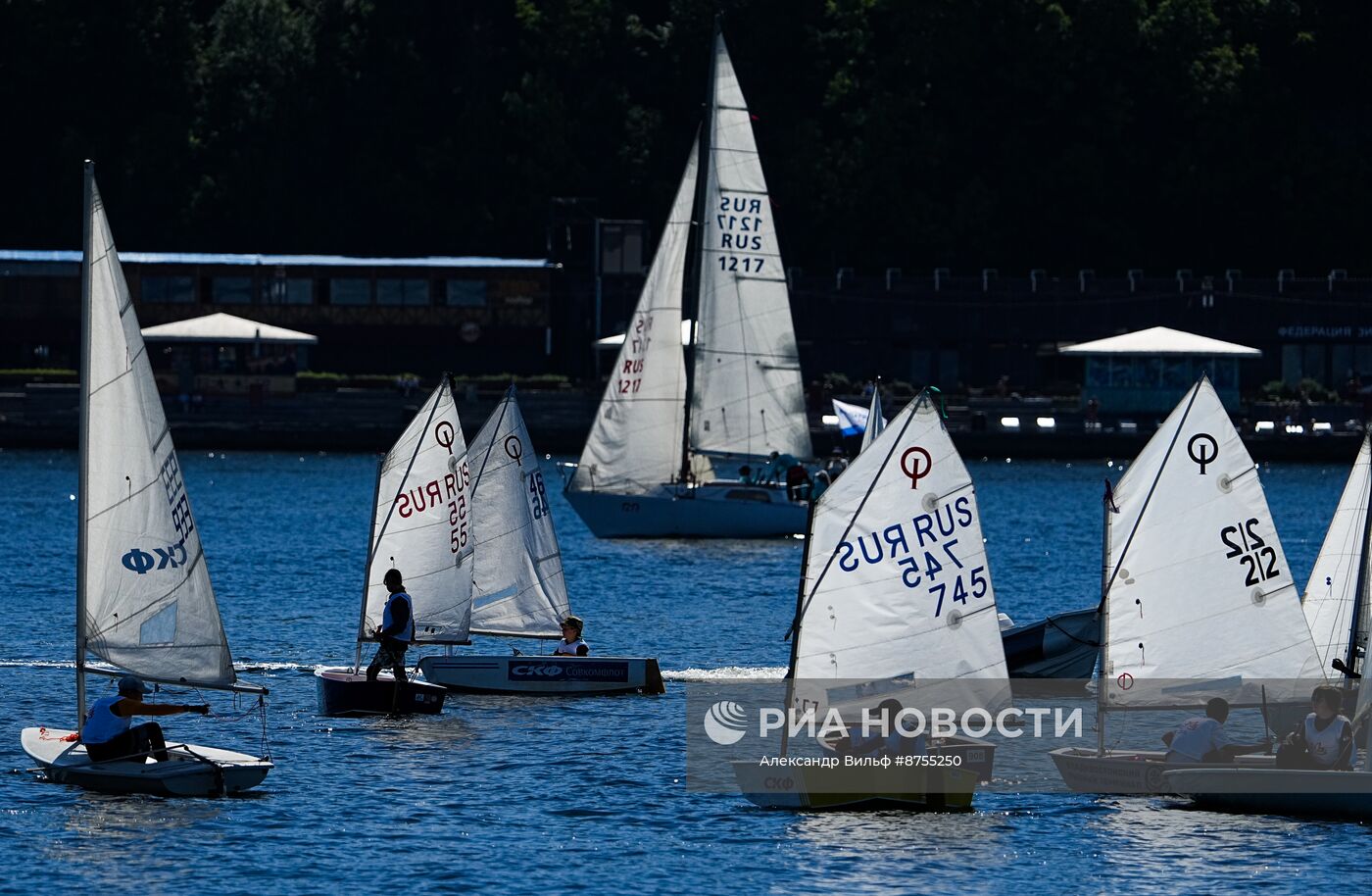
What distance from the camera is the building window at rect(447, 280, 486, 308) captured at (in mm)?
117000

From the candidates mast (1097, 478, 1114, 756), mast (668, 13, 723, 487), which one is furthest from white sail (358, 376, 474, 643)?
mast (668, 13, 723, 487)

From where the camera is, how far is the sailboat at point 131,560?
31734mm

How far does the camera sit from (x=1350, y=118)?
136 m

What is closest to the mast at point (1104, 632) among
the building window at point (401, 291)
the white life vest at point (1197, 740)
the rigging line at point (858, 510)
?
the white life vest at point (1197, 740)

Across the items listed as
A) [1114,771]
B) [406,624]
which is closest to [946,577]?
[1114,771]

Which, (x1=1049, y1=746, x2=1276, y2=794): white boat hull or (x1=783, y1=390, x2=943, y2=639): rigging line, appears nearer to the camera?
(x1=783, y1=390, x2=943, y2=639): rigging line

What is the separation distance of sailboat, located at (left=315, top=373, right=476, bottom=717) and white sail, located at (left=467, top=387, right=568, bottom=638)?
1.56 m

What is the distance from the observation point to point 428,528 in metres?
40.4

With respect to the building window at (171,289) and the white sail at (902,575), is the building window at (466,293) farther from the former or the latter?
the white sail at (902,575)

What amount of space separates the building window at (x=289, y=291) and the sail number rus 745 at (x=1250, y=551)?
86.6 metres

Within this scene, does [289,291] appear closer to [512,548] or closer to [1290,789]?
[512,548]

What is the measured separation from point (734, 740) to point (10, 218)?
4019 inches

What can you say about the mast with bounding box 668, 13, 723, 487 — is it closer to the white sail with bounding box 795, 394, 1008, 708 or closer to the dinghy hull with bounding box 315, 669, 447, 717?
the dinghy hull with bounding box 315, 669, 447, 717

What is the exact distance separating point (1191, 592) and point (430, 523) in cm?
1266
